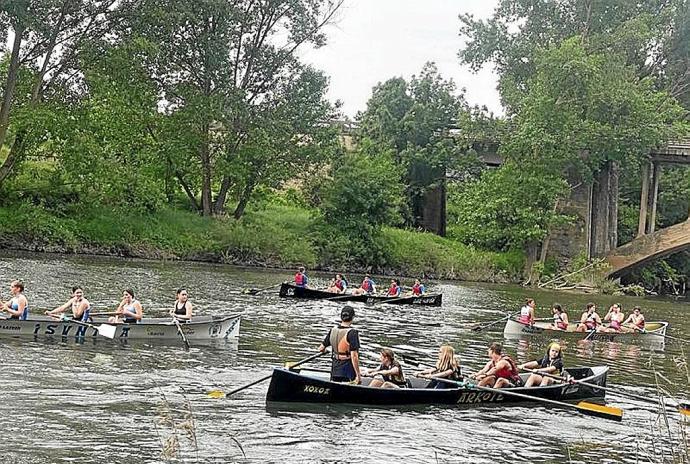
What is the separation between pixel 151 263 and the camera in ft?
149

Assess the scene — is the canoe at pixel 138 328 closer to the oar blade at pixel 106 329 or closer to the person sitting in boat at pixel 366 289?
the oar blade at pixel 106 329

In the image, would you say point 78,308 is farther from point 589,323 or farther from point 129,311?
point 589,323

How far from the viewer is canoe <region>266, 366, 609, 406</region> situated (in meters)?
15.4

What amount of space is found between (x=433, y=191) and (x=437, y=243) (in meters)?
5.48

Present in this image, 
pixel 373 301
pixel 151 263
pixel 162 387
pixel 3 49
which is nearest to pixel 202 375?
pixel 162 387

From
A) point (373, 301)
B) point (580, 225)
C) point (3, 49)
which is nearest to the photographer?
point (373, 301)

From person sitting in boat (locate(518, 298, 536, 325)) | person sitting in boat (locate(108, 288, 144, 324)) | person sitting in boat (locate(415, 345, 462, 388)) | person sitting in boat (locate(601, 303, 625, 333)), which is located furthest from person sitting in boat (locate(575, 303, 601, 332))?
person sitting in boat (locate(108, 288, 144, 324))

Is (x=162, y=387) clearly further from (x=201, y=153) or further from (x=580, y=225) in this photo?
(x=580, y=225)

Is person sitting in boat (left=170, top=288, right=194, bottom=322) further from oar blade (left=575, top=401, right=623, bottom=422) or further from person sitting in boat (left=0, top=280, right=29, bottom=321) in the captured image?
oar blade (left=575, top=401, right=623, bottom=422)

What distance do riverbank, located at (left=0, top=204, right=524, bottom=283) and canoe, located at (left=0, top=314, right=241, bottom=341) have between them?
82.6ft

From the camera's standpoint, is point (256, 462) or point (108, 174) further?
point (108, 174)

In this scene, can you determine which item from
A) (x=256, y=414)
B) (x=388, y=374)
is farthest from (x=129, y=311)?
(x=388, y=374)

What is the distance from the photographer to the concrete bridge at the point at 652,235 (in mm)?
54094

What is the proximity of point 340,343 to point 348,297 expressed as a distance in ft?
69.3
